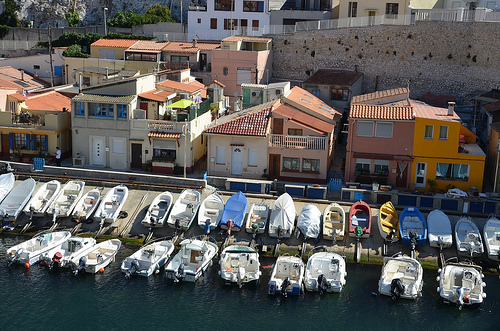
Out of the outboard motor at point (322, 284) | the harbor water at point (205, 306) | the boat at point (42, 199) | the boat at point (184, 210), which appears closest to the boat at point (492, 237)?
the harbor water at point (205, 306)

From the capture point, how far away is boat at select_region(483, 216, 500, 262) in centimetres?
3519

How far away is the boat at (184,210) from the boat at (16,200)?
884cm

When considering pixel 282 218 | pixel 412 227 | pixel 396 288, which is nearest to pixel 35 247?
pixel 282 218

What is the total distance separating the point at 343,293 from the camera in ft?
108

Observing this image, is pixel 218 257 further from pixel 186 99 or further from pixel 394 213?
pixel 186 99

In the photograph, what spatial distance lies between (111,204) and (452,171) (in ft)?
66.3

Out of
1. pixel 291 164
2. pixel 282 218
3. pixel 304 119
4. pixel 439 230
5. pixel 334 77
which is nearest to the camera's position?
pixel 439 230

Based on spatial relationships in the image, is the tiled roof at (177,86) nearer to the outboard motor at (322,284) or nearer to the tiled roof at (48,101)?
the tiled roof at (48,101)

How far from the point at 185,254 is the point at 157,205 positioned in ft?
18.5

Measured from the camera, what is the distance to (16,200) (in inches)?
1593

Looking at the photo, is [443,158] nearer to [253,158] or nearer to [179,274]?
[253,158]

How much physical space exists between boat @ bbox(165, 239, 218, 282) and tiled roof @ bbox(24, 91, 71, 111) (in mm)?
18011

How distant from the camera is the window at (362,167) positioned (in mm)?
42250

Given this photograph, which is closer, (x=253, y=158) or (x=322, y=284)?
(x=322, y=284)
